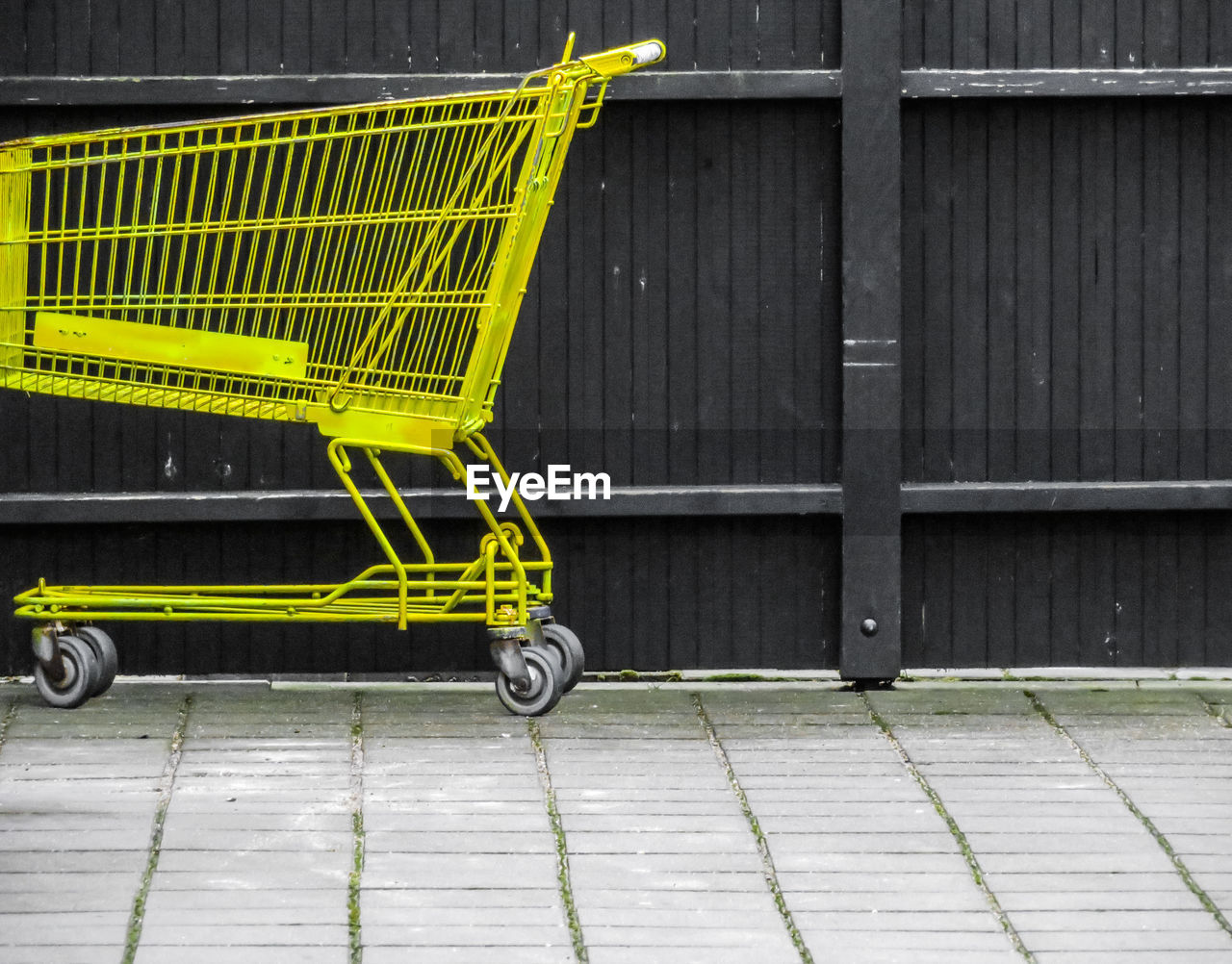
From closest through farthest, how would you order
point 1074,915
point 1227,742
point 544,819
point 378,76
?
point 1074,915
point 544,819
point 1227,742
point 378,76

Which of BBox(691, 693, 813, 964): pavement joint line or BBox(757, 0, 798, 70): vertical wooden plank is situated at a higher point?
BBox(757, 0, 798, 70): vertical wooden plank

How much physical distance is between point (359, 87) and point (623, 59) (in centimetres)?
117

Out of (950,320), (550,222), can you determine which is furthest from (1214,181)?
(550,222)

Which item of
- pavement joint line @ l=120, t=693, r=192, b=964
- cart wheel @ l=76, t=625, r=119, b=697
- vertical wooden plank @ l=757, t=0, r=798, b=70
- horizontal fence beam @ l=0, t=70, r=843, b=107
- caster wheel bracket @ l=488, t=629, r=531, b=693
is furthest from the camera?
vertical wooden plank @ l=757, t=0, r=798, b=70

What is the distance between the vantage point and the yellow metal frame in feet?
17.6

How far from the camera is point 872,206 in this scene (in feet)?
19.7

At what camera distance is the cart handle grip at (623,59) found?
5.17 meters

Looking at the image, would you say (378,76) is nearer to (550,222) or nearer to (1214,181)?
(550,222)

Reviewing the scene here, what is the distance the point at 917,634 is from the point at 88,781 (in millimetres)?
2856

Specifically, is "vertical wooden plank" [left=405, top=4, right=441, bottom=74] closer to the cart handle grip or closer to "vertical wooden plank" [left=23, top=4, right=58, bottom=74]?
the cart handle grip

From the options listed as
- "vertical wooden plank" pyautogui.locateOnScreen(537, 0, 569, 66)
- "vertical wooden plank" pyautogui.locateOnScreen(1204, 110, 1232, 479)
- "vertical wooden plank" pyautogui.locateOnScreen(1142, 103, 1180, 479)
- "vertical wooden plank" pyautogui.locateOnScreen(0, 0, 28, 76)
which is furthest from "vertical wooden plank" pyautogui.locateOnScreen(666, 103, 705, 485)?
"vertical wooden plank" pyautogui.locateOnScreen(0, 0, 28, 76)

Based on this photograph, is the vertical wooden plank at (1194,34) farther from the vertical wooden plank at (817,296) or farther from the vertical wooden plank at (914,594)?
the vertical wooden plank at (914,594)

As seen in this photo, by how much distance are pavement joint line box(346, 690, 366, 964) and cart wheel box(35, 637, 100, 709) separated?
856 millimetres

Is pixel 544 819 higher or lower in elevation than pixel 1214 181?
lower
